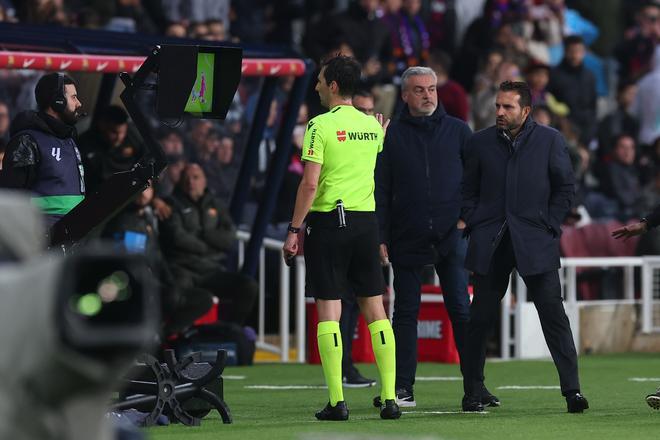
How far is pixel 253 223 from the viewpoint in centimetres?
1591

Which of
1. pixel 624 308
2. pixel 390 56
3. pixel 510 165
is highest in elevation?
pixel 390 56

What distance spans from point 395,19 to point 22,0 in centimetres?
445

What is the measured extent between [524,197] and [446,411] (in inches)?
56.3

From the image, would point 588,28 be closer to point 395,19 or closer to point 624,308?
point 395,19

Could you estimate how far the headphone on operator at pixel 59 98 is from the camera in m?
10.0

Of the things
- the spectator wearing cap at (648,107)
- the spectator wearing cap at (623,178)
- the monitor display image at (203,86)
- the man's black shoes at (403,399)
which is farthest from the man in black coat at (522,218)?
the spectator wearing cap at (648,107)

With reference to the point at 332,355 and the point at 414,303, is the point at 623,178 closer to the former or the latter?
the point at 414,303

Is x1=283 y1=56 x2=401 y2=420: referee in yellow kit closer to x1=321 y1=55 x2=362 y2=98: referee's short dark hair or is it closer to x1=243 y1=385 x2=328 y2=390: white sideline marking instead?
x1=321 y1=55 x2=362 y2=98: referee's short dark hair

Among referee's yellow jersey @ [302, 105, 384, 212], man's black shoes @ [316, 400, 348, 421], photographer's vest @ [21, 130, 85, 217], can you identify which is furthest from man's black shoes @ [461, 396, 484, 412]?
photographer's vest @ [21, 130, 85, 217]

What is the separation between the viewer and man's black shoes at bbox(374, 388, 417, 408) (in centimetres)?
1080

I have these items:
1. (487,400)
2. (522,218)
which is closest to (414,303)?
(487,400)

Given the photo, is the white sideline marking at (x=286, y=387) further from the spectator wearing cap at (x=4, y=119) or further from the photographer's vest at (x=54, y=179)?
the spectator wearing cap at (x=4, y=119)

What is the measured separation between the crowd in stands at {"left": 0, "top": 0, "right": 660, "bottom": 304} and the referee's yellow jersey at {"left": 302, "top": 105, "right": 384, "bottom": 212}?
16.9ft

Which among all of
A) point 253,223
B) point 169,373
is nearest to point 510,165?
point 169,373
